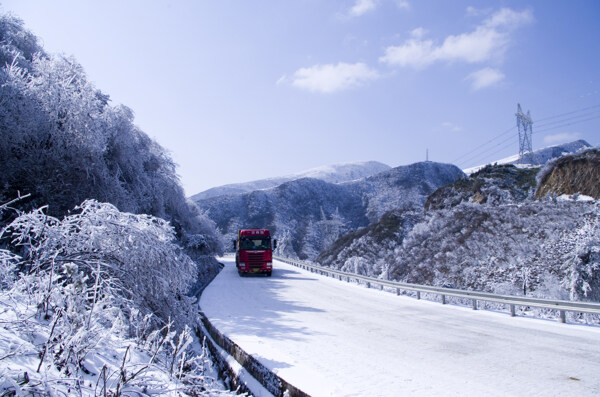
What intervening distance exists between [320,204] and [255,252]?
10349 centimetres

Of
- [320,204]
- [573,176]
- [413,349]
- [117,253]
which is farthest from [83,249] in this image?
[320,204]

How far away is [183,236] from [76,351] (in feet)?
84.6

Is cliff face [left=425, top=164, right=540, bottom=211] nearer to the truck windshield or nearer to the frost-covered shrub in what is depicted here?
the truck windshield

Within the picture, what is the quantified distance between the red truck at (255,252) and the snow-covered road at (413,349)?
1282 centimetres

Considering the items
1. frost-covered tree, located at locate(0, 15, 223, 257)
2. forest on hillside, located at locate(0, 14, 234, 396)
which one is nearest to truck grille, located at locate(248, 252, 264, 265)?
forest on hillside, located at locate(0, 14, 234, 396)

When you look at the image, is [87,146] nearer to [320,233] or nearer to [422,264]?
[422,264]

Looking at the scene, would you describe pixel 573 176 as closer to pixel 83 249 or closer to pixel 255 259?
pixel 255 259

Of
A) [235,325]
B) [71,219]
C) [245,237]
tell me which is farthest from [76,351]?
[245,237]

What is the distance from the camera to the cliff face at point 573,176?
2889cm

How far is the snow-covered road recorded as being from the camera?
5.27 m

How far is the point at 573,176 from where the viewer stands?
3105 centimetres

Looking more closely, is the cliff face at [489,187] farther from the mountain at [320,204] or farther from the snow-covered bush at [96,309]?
the mountain at [320,204]

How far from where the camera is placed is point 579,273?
1709 centimetres

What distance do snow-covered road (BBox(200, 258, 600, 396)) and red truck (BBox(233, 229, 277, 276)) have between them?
12.8 meters
